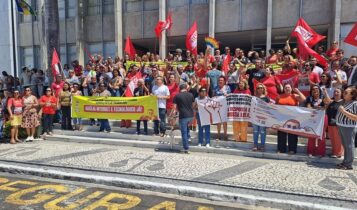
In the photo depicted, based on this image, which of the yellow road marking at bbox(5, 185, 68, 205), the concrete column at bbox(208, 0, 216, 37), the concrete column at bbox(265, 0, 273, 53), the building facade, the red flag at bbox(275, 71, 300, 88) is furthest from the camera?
the concrete column at bbox(208, 0, 216, 37)

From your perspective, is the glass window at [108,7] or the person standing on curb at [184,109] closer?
the person standing on curb at [184,109]

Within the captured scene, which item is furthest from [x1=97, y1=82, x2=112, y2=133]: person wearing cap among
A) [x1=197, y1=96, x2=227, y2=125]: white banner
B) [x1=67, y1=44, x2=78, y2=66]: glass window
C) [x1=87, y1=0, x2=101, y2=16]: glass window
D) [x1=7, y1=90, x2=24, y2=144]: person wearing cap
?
[x1=67, y1=44, x2=78, y2=66]: glass window

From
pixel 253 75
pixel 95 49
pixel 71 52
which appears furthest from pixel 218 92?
pixel 71 52

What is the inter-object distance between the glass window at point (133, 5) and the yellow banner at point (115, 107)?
36.5 feet

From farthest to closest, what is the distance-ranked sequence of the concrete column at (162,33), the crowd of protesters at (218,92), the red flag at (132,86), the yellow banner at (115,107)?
the concrete column at (162,33), the red flag at (132,86), the yellow banner at (115,107), the crowd of protesters at (218,92)

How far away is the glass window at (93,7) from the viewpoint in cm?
2233

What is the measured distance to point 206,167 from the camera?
766cm

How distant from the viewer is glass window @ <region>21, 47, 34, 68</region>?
80.8 feet

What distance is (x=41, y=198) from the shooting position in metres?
5.90

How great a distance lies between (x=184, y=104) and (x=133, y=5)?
46.9ft

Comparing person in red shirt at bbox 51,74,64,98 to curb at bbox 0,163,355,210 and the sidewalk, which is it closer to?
the sidewalk

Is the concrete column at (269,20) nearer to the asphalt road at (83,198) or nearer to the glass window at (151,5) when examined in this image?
the glass window at (151,5)

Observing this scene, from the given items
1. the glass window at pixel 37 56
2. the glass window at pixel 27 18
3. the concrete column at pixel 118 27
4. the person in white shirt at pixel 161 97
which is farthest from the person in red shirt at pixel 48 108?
the glass window at pixel 27 18

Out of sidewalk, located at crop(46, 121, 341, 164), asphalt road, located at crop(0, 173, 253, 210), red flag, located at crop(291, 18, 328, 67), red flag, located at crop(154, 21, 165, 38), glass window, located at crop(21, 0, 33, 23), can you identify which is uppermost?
glass window, located at crop(21, 0, 33, 23)
